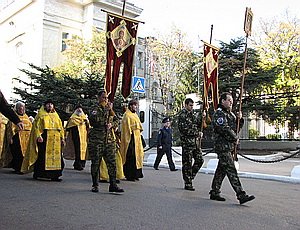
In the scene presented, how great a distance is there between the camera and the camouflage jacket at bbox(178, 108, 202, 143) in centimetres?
820

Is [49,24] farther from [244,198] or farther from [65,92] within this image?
[244,198]

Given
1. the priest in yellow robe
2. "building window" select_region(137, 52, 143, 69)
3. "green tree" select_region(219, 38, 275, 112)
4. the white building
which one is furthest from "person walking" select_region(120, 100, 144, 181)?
"building window" select_region(137, 52, 143, 69)

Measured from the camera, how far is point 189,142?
26.7 ft

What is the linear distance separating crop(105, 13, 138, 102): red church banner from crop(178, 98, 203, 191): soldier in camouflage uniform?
1.36 metres

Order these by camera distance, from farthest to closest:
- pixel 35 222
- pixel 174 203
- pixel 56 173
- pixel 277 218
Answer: pixel 56 173, pixel 174 203, pixel 277 218, pixel 35 222

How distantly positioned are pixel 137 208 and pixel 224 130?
194cm

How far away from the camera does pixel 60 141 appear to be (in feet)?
31.3

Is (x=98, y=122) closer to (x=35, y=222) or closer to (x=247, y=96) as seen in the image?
(x=35, y=222)

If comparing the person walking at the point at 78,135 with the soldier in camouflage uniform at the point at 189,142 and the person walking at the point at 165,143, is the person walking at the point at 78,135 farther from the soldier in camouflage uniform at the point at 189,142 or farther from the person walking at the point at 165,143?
the soldier in camouflage uniform at the point at 189,142

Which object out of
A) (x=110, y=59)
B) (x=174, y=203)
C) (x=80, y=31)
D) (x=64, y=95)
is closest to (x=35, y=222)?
(x=174, y=203)

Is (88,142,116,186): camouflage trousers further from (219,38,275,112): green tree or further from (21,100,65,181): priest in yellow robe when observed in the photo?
(219,38,275,112): green tree

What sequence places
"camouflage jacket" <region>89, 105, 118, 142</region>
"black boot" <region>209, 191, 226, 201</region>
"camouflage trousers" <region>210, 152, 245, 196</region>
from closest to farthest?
1. "camouflage trousers" <region>210, 152, 245, 196</region>
2. "black boot" <region>209, 191, 226, 201</region>
3. "camouflage jacket" <region>89, 105, 118, 142</region>

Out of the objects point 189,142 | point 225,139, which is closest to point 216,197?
point 225,139

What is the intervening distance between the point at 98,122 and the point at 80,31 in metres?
28.6
